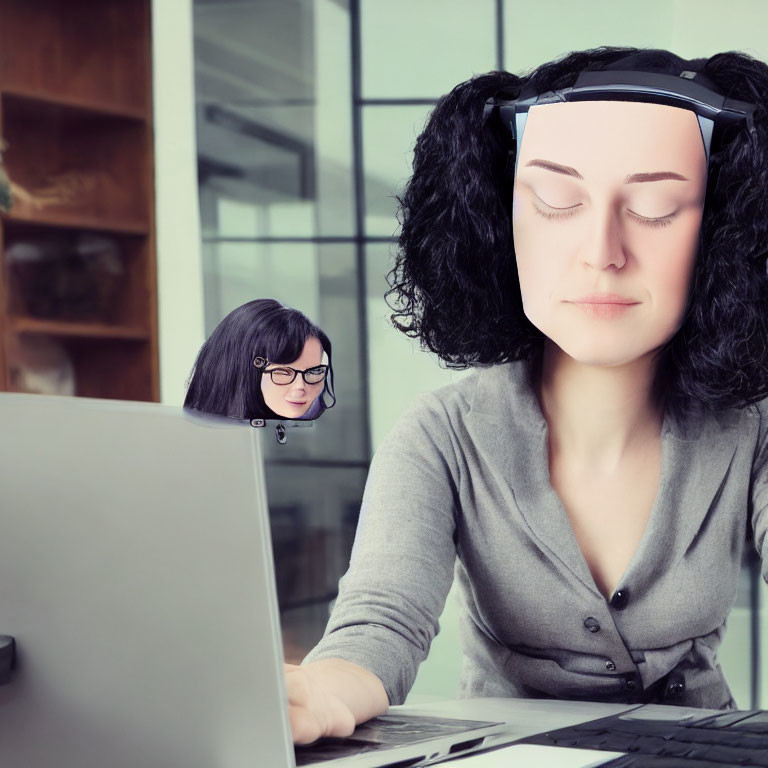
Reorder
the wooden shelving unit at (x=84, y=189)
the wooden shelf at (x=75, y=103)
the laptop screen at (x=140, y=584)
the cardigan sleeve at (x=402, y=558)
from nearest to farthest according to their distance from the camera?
the laptop screen at (x=140, y=584) → the cardigan sleeve at (x=402, y=558) → the wooden shelf at (x=75, y=103) → the wooden shelving unit at (x=84, y=189)

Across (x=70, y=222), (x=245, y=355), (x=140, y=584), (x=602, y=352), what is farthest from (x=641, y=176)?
(x=70, y=222)

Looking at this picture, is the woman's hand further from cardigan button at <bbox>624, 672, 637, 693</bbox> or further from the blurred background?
the blurred background

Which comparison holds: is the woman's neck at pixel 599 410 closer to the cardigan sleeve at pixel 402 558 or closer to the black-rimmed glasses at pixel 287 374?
the cardigan sleeve at pixel 402 558

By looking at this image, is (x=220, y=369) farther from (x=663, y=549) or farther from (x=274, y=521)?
(x=274, y=521)

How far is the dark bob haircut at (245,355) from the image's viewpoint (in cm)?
138

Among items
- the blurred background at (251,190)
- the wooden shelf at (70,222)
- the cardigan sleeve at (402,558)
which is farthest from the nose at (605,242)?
the wooden shelf at (70,222)

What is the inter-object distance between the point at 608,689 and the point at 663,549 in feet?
0.46

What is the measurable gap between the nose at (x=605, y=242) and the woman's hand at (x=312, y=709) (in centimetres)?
43

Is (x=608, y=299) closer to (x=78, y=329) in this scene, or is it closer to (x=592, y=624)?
(x=592, y=624)

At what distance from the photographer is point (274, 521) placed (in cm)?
358

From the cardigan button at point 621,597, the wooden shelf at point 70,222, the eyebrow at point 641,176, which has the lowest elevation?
the cardigan button at point 621,597

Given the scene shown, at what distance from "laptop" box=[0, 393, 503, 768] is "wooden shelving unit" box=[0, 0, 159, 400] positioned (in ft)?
9.36

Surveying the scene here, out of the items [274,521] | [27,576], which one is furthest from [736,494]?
[274,521]

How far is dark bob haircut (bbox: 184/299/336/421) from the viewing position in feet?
4.53
